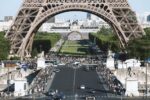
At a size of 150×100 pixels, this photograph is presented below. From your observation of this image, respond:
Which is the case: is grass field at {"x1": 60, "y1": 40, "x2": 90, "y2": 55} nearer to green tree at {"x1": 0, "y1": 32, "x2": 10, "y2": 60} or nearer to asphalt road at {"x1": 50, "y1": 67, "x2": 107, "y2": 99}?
green tree at {"x1": 0, "y1": 32, "x2": 10, "y2": 60}

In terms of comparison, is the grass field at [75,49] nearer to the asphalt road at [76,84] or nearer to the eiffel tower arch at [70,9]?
the eiffel tower arch at [70,9]

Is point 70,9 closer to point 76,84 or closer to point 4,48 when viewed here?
point 4,48

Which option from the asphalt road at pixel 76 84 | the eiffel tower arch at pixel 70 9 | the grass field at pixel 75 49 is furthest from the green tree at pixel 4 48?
the grass field at pixel 75 49

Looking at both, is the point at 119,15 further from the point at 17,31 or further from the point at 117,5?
the point at 17,31

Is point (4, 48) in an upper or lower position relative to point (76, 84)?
upper

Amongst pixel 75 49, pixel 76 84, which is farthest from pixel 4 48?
pixel 75 49

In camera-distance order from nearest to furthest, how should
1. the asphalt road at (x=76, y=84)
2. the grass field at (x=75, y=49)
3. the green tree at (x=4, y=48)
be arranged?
1. the asphalt road at (x=76, y=84)
2. the green tree at (x=4, y=48)
3. the grass field at (x=75, y=49)

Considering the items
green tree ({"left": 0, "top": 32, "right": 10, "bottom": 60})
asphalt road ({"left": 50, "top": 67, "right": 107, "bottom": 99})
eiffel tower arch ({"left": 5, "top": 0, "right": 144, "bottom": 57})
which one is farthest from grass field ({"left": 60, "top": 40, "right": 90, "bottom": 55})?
asphalt road ({"left": 50, "top": 67, "right": 107, "bottom": 99})
